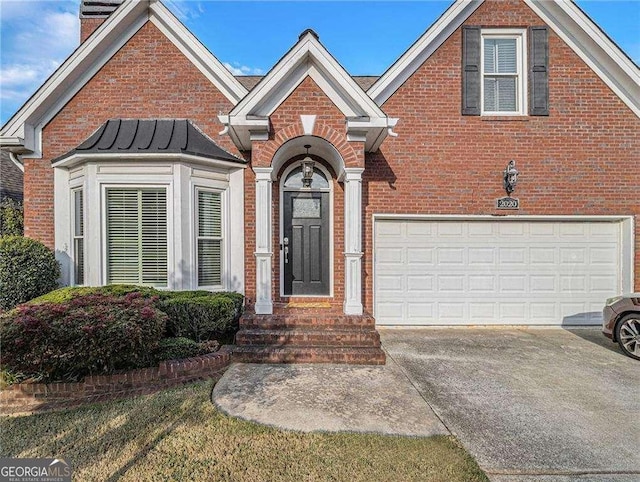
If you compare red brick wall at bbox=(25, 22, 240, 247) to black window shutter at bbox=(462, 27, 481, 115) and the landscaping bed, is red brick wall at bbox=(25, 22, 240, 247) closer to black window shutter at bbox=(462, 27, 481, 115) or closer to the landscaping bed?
the landscaping bed

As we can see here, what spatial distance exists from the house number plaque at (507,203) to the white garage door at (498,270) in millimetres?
399

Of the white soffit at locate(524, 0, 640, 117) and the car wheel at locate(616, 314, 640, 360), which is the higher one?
the white soffit at locate(524, 0, 640, 117)

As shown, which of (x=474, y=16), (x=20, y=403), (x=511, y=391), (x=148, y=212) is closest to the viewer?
(x=20, y=403)

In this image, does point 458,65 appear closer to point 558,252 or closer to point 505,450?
point 558,252

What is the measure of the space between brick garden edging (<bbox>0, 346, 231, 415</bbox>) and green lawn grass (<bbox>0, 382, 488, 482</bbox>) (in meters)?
0.27

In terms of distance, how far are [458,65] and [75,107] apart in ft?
27.6

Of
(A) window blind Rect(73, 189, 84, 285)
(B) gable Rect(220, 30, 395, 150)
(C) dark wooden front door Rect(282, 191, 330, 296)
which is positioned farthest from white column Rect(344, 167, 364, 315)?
(A) window blind Rect(73, 189, 84, 285)

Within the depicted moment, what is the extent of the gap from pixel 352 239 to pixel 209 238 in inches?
116

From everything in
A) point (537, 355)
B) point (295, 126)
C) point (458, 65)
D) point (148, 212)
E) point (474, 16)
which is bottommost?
point (537, 355)

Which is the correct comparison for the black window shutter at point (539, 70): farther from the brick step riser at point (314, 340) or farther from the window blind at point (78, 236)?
the window blind at point (78, 236)

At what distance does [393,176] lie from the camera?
7.27 metres

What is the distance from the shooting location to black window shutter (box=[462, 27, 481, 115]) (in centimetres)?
727

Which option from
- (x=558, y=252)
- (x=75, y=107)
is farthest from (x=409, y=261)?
(x=75, y=107)

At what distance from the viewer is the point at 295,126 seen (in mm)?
5789
